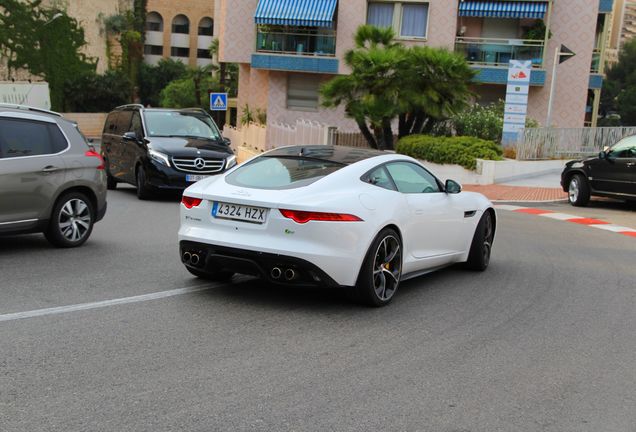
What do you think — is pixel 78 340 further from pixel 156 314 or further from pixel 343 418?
pixel 343 418

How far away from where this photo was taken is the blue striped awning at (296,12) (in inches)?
1378

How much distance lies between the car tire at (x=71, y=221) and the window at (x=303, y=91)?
27340 millimetres

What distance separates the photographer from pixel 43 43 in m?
61.7

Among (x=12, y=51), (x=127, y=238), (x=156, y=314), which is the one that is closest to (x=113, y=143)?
(x=127, y=238)

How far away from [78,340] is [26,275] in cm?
264

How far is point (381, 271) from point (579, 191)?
13011 mm

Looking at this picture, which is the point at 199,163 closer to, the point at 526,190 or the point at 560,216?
the point at 560,216

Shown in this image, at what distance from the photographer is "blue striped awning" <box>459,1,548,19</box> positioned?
3400 cm

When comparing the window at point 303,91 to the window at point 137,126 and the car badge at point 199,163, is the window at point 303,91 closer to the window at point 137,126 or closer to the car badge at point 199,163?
the window at point 137,126

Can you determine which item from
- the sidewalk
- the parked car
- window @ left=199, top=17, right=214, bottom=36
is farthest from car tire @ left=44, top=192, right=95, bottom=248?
window @ left=199, top=17, right=214, bottom=36

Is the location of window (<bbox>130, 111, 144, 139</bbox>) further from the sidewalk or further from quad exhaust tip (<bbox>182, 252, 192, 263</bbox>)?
quad exhaust tip (<bbox>182, 252, 192, 263</bbox>)

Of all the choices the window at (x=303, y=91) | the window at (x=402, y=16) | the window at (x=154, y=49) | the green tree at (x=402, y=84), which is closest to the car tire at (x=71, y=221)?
the green tree at (x=402, y=84)

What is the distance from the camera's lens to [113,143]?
18391mm

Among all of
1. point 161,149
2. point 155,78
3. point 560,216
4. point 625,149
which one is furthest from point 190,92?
point 560,216
